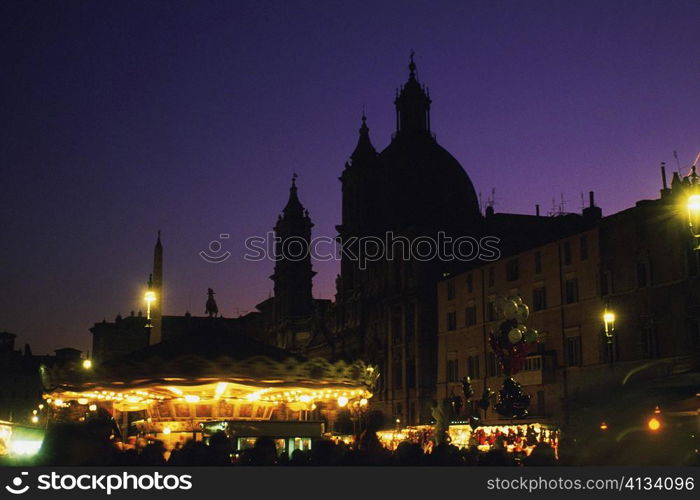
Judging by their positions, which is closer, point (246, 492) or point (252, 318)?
point (246, 492)

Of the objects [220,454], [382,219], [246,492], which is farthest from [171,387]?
[382,219]

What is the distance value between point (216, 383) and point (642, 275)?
31.9 meters

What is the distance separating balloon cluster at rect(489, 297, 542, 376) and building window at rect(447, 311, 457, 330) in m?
33.1

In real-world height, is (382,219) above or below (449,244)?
above

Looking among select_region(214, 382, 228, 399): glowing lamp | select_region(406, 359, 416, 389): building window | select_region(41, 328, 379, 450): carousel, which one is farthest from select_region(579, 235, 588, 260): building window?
select_region(214, 382, 228, 399): glowing lamp

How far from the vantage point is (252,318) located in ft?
421

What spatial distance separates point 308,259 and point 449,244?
36721 mm

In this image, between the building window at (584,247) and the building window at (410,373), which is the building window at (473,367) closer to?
the building window at (410,373)

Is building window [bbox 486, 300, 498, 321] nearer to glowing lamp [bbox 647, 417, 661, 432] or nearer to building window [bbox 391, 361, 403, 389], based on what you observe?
building window [bbox 391, 361, 403, 389]

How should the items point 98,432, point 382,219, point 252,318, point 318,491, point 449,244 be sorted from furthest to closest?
point 252,318
point 382,219
point 449,244
point 98,432
point 318,491

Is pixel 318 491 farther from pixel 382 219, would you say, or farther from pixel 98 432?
pixel 382 219

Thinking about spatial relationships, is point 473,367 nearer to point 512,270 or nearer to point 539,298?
point 512,270

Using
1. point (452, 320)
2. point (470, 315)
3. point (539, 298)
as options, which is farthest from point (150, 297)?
point (452, 320)

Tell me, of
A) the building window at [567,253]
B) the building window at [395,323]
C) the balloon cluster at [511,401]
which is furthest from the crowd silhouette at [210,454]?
the building window at [395,323]
